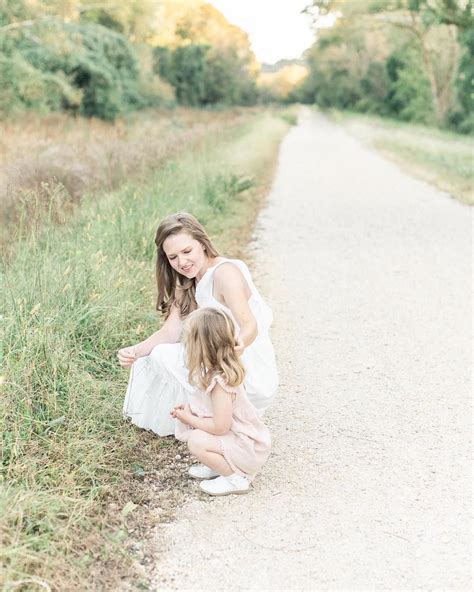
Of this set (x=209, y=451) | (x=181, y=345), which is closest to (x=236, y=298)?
(x=181, y=345)

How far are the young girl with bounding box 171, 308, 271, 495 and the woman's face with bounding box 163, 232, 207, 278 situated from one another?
53cm

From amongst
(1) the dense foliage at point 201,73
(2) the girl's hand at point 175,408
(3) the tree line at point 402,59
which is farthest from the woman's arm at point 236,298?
(1) the dense foliage at point 201,73

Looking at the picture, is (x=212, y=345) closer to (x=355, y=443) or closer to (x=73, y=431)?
(x=73, y=431)

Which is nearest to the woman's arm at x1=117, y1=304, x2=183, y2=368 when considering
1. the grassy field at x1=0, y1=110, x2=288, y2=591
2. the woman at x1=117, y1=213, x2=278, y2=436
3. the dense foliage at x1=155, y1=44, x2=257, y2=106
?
the woman at x1=117, y1=213, x2=278, y2=436

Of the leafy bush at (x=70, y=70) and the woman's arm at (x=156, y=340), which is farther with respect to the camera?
the leafy bush at (x=70, y=70)

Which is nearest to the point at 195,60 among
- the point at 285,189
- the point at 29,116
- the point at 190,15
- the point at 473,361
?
the point at 190,15

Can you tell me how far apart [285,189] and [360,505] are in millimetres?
11469

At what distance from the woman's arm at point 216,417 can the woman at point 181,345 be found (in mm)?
191

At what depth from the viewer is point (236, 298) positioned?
3590 mm

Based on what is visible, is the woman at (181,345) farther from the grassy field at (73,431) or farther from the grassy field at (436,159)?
the grassy field at (436,159)

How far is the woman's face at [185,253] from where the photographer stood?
369 cm

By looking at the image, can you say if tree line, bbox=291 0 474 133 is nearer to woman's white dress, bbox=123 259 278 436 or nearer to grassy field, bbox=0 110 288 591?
grassy field, bbox=0 110 288 591

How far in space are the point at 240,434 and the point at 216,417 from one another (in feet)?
0.49

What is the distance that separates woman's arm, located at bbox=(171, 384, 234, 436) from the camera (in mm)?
3268
